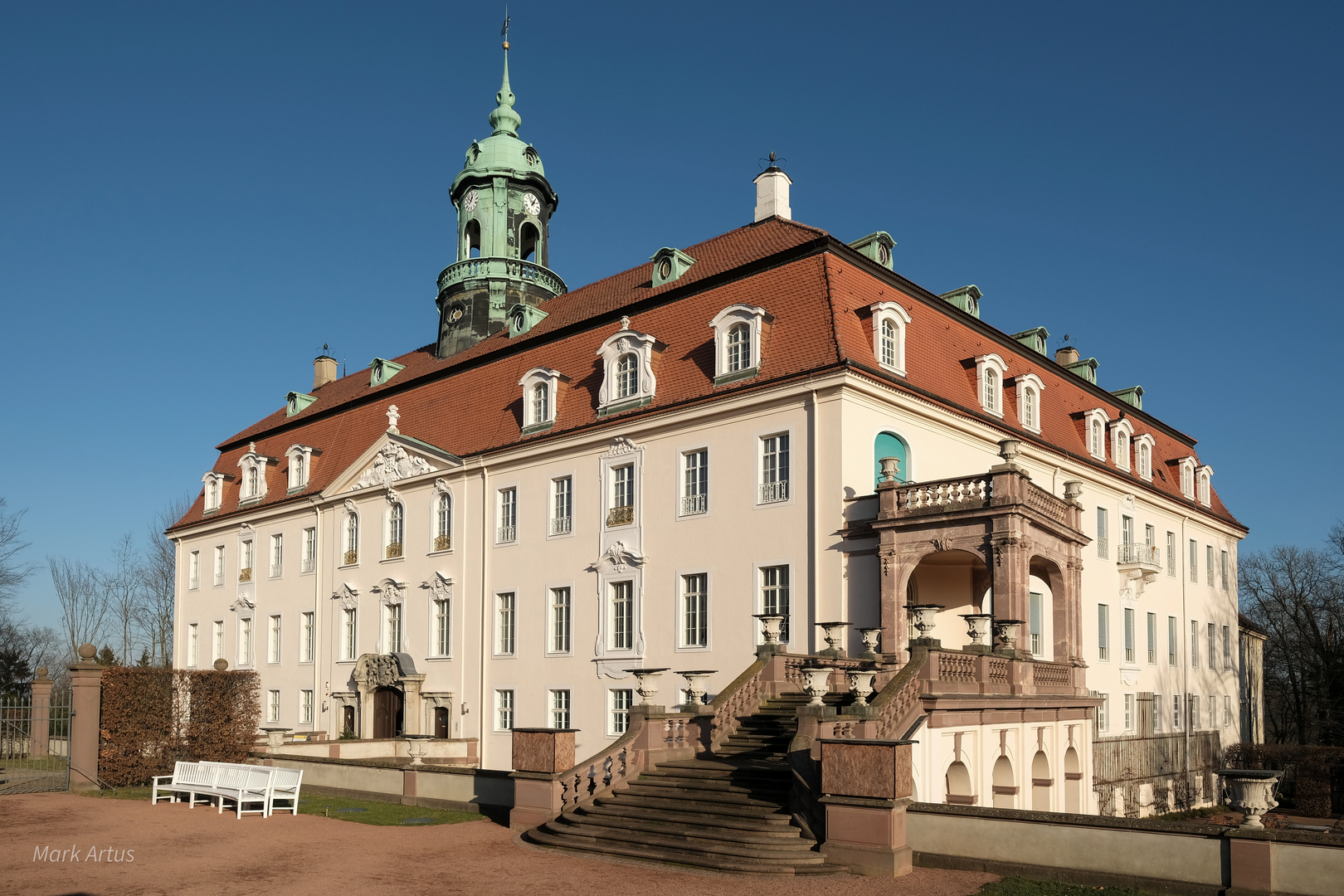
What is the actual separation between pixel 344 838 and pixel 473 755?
43.1ft

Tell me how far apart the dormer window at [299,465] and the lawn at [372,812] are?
53.7 feet

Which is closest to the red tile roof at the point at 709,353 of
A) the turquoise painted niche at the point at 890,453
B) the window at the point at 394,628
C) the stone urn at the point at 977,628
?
the turquoise painted niche at the point at 890,453

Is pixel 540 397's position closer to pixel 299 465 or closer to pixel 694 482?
pixel 694 482

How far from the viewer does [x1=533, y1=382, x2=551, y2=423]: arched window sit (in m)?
29.7

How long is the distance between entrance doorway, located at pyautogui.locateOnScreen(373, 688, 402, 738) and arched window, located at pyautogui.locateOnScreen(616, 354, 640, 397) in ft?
38.3

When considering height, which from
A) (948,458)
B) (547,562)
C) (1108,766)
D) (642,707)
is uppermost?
(948,458)

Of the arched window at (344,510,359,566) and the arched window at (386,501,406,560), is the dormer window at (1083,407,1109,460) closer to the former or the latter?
the arched window at (386,501,406,560)

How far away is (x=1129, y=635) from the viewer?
33.6 meters

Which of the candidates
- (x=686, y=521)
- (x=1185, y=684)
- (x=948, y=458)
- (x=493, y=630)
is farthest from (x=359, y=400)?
(x=1185, y=684)

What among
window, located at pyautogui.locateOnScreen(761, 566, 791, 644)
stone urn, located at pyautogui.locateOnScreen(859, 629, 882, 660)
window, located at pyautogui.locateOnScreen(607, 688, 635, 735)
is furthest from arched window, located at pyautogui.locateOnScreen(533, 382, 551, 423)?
stone urn, located at pyautogui.locateOnScreen(859, 629, 882, 660)

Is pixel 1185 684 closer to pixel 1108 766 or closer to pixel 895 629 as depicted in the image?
pixel 1108 766

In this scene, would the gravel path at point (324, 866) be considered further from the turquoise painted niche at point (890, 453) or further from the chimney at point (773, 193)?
the chimney at point (773, 193)

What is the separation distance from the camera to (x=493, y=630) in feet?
99.2

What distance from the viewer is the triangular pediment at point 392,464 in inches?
1273
